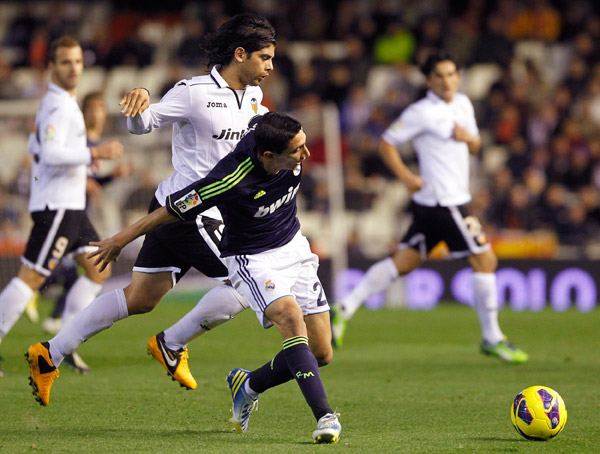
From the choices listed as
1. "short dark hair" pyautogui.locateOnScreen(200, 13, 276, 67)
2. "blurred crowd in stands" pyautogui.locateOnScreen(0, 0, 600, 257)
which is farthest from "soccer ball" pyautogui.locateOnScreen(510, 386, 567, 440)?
"blurred crowd in stands" pyautogui.locateOnScreen(0, 0, 600, 257)

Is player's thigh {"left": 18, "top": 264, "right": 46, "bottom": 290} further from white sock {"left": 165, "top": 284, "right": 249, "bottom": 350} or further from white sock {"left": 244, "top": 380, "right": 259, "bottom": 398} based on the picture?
white sock {"left": 244, "top": 380, "right": 259, "bottom": 398}

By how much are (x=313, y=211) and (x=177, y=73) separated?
370cm

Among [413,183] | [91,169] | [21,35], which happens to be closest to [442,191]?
[413,183]

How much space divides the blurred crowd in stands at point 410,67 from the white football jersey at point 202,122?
8402mm

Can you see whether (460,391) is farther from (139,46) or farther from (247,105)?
(139,46)

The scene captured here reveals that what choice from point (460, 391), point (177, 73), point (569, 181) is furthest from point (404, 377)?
point (177, 73)

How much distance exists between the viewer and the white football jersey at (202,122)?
633cm

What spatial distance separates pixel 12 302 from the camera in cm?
766

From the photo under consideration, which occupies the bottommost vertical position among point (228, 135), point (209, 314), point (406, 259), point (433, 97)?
point (406, 259)

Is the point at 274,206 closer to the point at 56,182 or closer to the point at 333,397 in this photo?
the point at 333,397

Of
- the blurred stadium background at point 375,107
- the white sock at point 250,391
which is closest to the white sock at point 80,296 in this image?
the white sock at point 250,391

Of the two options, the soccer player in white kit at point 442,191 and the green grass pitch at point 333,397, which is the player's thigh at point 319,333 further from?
the soccer player in white kit at point 442,191

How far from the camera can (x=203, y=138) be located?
641 cm

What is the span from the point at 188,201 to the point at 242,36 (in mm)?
1371
